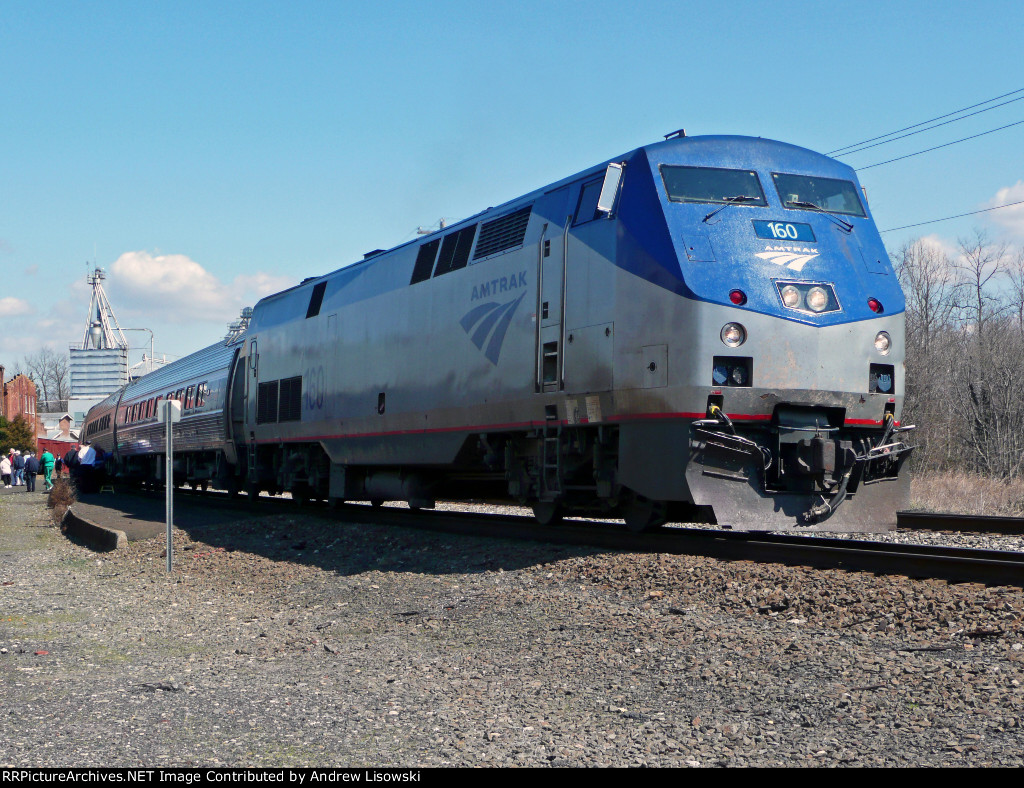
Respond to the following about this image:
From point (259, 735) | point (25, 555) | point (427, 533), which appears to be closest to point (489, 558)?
point (427, 533)

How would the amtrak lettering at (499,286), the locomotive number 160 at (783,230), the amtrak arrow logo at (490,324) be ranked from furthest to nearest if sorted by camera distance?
the amtrak arrow logo at (490,324) < the amtrak lettering at (499,286) < the locomotive number 160 at (783,230)

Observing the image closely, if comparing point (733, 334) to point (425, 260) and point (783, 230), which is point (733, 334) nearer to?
point (783, 230)

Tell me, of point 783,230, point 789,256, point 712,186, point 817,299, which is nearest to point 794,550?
point 817,299

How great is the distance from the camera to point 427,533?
12.7 m

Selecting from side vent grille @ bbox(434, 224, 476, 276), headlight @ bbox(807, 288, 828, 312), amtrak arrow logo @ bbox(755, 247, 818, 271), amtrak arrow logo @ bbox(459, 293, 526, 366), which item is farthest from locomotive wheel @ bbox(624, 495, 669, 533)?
side vent grille @ bbox(434, 224, 476, 276)

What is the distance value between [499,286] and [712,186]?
110 inches

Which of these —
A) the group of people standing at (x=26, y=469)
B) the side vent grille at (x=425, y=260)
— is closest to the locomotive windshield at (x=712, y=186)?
the side vent grille at (x=425, y=260)

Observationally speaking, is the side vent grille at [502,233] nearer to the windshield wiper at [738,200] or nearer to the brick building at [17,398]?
the windshield wiper at [738,200]

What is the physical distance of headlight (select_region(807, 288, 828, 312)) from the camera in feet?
29.7

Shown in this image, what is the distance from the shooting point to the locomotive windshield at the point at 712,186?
9414mm

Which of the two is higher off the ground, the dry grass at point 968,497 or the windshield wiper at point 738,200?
the windshield wiper at point 738,200

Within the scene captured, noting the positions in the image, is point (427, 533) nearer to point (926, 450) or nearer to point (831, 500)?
point (831, 500)

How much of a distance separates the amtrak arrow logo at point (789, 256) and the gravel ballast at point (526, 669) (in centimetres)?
282

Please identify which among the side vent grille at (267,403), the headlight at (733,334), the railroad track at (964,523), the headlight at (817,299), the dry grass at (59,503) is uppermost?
the headlight at (817,299)
